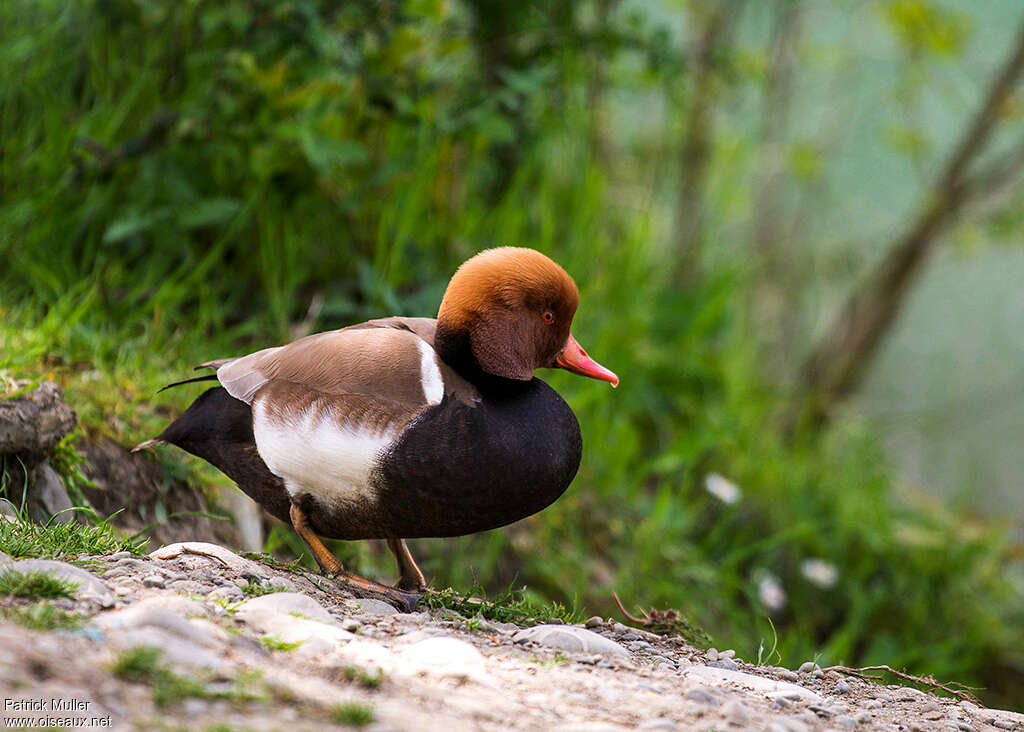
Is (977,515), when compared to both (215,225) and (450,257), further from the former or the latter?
(215,225)

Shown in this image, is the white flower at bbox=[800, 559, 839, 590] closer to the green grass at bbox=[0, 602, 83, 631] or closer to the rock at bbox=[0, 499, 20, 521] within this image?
the rock at bbox=[0, 499, 20, 521]

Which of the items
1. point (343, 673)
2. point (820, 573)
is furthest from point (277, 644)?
point (820, 573)

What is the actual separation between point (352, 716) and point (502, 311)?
1.39 metres

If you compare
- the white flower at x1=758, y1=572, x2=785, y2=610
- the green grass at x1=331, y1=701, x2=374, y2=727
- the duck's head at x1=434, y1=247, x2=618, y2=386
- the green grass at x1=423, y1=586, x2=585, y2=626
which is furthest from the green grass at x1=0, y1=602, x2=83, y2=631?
the white flower at x1=758, y1=572, x2=785, y2=610

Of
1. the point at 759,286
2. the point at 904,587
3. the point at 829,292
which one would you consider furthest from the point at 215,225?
the point at 829,292

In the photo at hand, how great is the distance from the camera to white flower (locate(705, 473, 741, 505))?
17.8 feet

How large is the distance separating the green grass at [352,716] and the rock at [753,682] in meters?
1.09

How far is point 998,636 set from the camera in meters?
5.82

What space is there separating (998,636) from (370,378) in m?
4.45

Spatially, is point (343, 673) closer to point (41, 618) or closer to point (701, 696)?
point (41, 618)

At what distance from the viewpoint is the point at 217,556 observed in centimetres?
289

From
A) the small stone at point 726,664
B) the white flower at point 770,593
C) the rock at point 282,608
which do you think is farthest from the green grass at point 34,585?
the white flower at point 770,593

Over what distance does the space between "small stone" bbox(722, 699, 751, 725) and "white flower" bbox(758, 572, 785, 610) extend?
315 cm

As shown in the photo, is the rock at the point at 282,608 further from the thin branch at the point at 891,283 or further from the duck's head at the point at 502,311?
the thin branch at the point at 891,283
